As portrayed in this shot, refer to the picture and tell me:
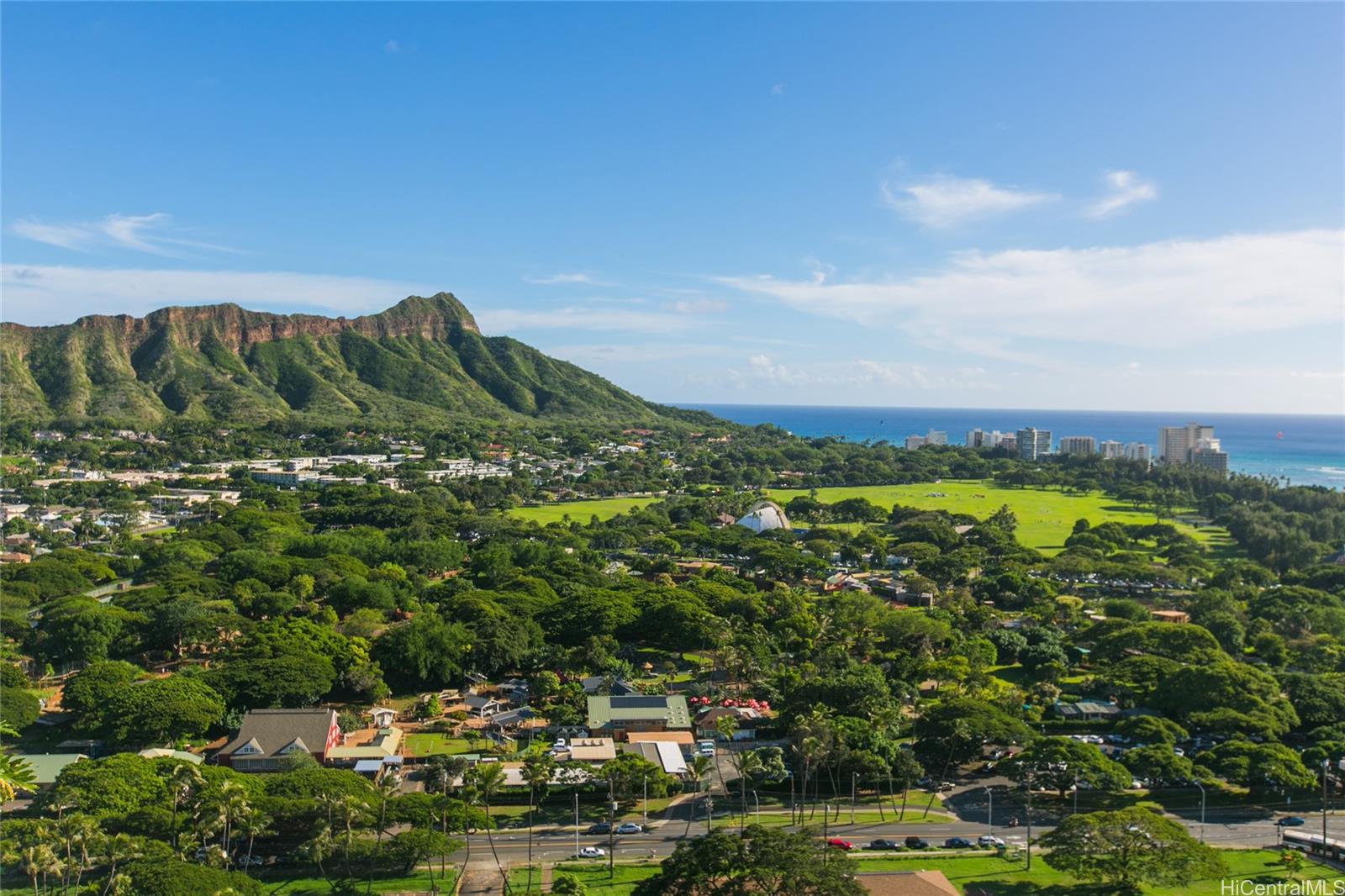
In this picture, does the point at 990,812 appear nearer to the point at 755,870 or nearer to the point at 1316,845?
the point at 1316,845

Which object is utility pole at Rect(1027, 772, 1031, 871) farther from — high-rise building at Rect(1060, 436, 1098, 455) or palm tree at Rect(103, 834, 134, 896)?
high-rise building at Rect(1060, 436, 1098, 455)

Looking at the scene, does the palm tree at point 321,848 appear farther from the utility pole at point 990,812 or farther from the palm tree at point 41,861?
the utility pole at point 990,812

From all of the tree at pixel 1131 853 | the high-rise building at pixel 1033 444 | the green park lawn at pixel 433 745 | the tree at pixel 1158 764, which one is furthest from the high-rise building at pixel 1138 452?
the green park lawn at pixel 433 745

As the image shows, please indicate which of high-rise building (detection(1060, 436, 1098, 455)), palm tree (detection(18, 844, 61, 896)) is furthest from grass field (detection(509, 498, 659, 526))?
high-rise building (detection(1060, 436, 1098, 455))

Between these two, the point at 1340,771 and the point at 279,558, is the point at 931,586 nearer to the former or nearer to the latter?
the point at 1340,771

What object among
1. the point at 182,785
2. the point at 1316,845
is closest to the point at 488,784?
the point at 182,785

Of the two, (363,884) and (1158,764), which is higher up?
(1158,764)
